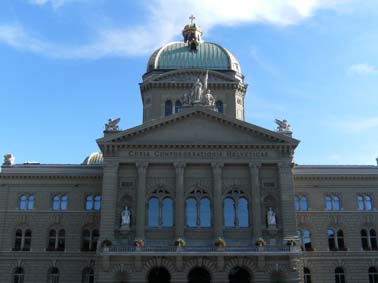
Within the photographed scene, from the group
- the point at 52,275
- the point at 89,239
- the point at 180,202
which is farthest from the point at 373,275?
the point at 52,275

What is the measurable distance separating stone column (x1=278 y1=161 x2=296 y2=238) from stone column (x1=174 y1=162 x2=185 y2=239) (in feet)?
33.8

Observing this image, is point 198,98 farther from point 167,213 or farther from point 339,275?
point 339,275

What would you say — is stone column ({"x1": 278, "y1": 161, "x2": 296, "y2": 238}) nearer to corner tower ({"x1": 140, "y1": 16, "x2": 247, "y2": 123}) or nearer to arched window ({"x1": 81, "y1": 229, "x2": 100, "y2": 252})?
corner tower ({"x1": 140, "y1": 16, "x2": 247, "y2": 123})

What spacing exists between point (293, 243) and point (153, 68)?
32.2 metres

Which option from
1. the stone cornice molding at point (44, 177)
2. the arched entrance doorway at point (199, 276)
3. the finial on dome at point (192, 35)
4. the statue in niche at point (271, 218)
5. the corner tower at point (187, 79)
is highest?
the finial on dome at point (192, 35)

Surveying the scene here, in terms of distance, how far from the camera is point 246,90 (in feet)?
243

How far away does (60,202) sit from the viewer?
63.0 m

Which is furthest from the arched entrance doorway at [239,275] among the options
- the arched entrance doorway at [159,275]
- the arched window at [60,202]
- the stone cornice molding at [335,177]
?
the arched window at [60,202]

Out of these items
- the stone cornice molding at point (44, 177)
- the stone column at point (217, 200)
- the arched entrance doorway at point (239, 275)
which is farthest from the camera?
the stone cornice molding at point (44, 177)

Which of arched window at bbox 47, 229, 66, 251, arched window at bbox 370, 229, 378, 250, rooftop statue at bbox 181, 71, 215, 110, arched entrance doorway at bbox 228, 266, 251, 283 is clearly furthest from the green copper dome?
arched entrance doorway at bbox 228, 266, 251, 283

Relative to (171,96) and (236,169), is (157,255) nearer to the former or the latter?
(236,169)

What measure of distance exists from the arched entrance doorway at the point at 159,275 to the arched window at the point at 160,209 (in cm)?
465

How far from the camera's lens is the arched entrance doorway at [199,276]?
2109 inches

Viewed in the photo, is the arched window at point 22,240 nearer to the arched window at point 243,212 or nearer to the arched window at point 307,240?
the arched window at point 243,212
